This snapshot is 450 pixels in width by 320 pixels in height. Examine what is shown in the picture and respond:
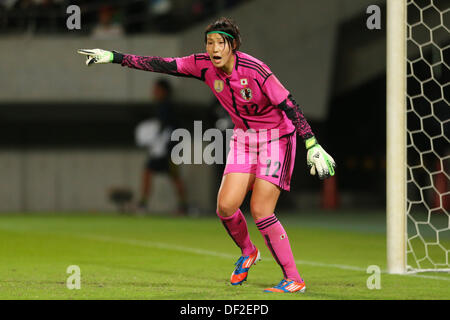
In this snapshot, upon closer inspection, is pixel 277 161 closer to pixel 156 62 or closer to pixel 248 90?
pixel 248 90

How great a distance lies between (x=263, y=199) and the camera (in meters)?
6.02

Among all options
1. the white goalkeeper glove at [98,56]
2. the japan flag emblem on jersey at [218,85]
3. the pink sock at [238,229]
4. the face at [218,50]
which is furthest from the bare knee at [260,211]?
the white goalkeeper glove at [98,56]

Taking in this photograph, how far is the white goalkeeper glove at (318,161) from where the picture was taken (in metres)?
5.78

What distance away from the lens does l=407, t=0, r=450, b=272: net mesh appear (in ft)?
27.2

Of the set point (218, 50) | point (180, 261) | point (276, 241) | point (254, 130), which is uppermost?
point (218, 50)

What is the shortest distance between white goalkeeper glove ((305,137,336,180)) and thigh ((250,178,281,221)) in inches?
14.0

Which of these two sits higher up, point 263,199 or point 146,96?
point 146,96

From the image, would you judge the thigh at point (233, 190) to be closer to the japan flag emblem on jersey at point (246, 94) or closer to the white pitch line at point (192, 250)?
the japan flag emblem on jersey at point (246, 94)

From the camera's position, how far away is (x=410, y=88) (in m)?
16.4

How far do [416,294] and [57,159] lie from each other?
1554cm

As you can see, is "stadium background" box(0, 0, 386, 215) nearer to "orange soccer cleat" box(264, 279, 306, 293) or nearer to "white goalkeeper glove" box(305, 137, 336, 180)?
"white goalkeeper glove" box(305, 137, 336, 180)

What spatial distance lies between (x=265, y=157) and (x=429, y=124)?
12.8 metres

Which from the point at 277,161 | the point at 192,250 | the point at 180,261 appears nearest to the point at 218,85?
the point at 277,161

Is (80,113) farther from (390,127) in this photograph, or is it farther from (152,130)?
(390,127)
